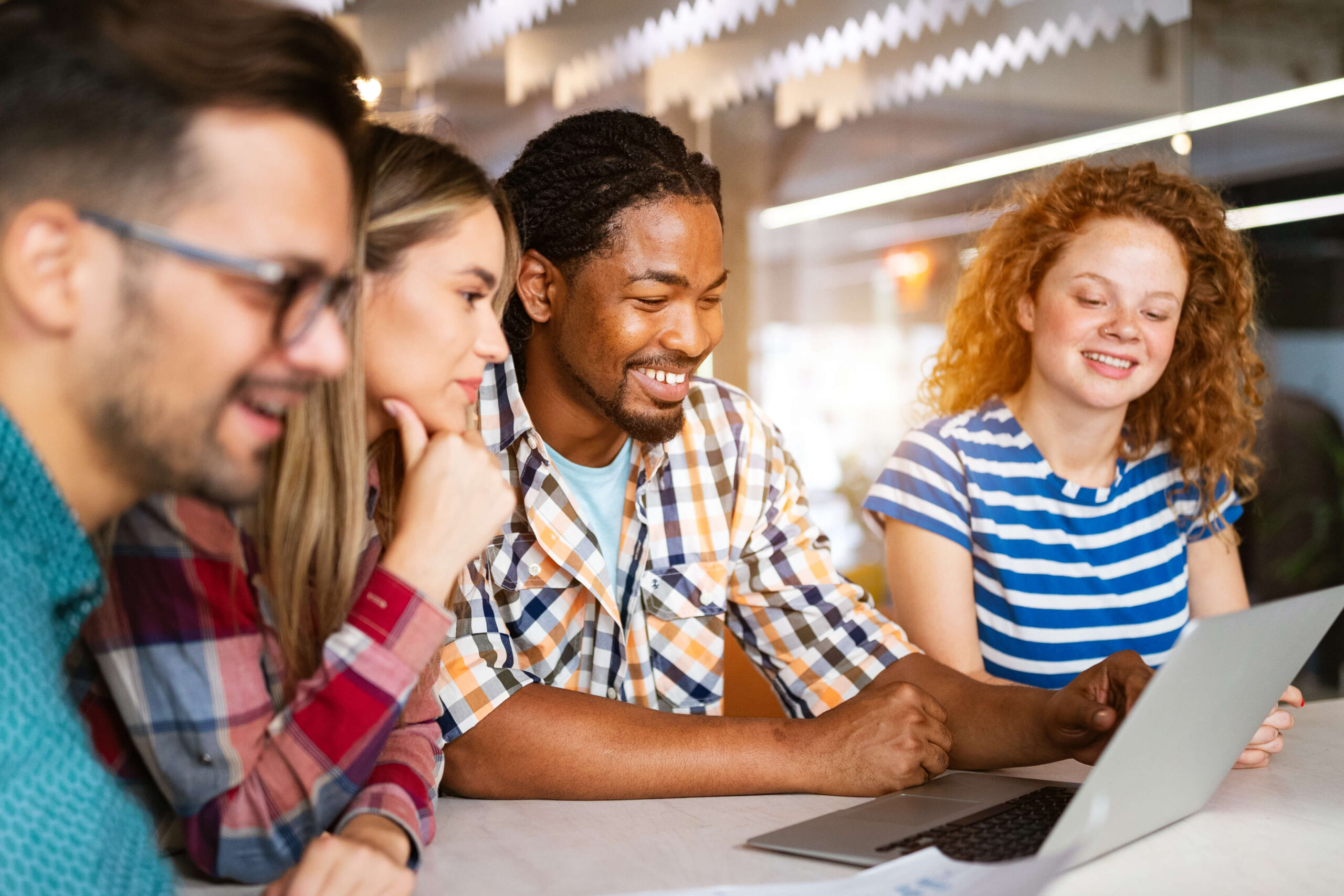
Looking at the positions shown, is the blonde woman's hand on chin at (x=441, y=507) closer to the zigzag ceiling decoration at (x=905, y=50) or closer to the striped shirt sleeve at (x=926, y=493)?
the striped shirt sleeve at (x=926, y=493)

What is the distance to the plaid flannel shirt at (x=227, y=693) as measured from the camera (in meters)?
0.86

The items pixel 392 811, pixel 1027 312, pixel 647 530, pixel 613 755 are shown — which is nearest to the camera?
pixel 392 811

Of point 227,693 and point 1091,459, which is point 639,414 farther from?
point 1091,459

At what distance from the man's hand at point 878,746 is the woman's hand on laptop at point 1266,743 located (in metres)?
0.32

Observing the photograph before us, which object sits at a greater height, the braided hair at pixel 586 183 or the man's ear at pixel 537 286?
the braided hair at pixel 586 183

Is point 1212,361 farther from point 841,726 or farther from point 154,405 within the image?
point 154,405

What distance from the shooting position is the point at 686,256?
1.48 meters

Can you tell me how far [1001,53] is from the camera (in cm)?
514

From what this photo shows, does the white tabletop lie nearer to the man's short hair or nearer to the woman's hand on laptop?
the woman's hand on laptop

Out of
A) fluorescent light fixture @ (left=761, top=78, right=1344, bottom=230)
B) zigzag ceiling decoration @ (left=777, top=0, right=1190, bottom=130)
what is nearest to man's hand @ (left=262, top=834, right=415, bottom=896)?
fluorescent light fixture @ (left=761, top=78, right=1344, bottom=230)

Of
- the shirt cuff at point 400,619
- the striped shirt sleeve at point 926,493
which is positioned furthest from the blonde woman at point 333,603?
the striped shirt sleeve at point 926,493

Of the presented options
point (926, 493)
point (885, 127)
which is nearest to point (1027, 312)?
point (926, 493)

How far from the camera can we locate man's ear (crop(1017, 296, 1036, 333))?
189 cm

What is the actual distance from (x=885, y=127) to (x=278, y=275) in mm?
5282
